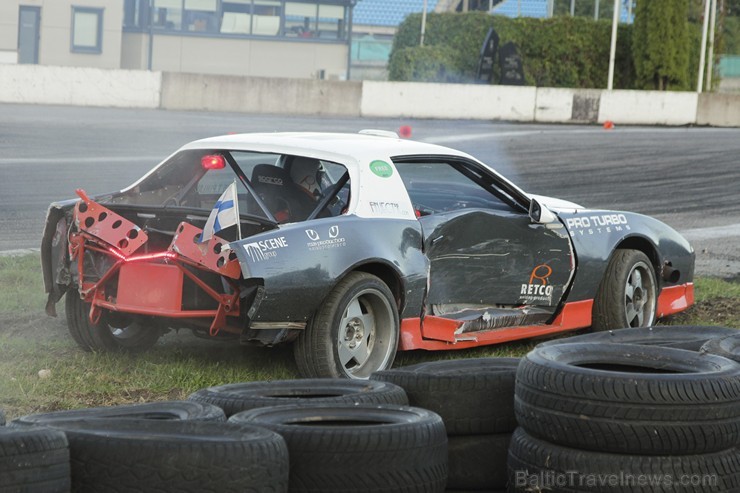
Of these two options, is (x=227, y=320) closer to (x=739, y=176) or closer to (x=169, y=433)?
(x=169, y=433)

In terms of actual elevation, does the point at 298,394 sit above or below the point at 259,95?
below

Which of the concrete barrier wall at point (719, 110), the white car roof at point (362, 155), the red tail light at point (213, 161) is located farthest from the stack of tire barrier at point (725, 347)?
the concrete barrier wall at point (719, 110)

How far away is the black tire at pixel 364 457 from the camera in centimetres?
398

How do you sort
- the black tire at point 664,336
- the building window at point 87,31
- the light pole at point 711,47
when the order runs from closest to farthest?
the black tire at point 664,336, the light pole at point 711,47, the building window at point 87,31

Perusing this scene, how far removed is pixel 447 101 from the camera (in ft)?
93.8

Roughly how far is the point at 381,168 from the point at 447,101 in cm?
2208

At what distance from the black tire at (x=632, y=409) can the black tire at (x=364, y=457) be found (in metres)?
0.47

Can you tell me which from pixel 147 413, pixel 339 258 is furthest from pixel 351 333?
pixel 147 413

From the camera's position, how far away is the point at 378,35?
56.4 m

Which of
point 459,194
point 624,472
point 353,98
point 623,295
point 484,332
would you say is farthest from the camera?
point 353,98

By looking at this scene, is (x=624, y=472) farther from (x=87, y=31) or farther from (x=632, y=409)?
(x=87, y=31)

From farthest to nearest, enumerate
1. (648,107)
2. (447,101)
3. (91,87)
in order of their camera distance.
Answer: (648,107)
(447,101)
(91,87)

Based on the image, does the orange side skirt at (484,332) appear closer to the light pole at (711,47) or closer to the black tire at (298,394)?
the black tire at (298,394)

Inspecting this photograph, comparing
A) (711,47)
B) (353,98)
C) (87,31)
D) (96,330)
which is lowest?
(96,330)
